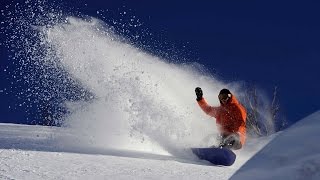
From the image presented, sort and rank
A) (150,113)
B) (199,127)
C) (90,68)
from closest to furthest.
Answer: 1. (150,113)
2. (199,127)
3. (90,68)

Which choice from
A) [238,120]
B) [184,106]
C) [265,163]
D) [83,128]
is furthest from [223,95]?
[265,163]

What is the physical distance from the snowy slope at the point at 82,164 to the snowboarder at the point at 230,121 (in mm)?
1872

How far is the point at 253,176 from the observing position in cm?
165

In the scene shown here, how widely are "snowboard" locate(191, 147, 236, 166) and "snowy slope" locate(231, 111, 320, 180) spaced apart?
4.22m

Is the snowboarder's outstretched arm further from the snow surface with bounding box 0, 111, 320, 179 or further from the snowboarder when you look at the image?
the snow surface with bounding box 0, 111, 320, 179

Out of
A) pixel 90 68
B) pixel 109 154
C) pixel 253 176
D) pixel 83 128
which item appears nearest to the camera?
pixel 253 176

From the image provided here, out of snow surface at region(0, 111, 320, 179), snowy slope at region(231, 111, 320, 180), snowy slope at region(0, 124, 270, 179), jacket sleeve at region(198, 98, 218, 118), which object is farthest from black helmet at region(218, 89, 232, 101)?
snowy slope at region(231, 111, 320, 180)

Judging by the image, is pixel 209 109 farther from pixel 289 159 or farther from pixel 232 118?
pixel 289 159

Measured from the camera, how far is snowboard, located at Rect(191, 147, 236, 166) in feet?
19.7

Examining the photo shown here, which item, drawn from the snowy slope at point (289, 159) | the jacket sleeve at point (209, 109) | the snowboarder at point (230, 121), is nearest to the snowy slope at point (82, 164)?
the snowboarder at point (230, 121)

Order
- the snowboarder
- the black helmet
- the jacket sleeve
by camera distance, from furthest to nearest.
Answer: the jacket sleeve
the black helmet
the snowboarder

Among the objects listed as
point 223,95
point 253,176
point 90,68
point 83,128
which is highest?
point 90,68

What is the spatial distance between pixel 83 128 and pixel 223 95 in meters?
2.34

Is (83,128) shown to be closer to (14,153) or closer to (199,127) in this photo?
(199,127)
